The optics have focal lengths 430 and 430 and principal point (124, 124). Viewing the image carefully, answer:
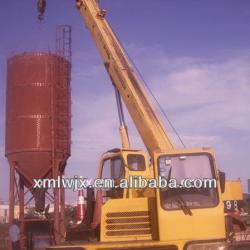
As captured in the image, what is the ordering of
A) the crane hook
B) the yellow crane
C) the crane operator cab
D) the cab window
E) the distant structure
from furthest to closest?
the distant structure < the crane hook < the cab window < the crane operator cab < the yellow crane

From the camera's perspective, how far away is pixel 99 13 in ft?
40.0

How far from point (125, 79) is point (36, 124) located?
7112 mm

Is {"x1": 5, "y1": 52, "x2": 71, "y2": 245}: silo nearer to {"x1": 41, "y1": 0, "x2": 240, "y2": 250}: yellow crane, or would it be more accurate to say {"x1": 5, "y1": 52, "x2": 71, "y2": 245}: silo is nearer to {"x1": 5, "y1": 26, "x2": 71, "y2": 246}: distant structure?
{"x1": 5, "y1": 26, "x2": 71, "y2": 246}: distant structure

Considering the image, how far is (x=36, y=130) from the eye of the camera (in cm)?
1705

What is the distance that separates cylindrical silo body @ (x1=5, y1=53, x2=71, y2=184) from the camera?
17.0 m

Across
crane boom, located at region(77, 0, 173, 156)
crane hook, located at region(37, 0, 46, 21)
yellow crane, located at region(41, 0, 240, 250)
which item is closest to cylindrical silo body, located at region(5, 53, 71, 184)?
crane hook, located at region(37, 0, 46, 21)

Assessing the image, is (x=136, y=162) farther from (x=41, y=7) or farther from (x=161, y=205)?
(x=41, y=7)

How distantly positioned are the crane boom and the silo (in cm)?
544

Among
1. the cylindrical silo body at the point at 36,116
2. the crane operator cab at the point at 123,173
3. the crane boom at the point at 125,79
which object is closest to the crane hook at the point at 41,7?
the crane boom at the point at 125,79

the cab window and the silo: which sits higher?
the silo

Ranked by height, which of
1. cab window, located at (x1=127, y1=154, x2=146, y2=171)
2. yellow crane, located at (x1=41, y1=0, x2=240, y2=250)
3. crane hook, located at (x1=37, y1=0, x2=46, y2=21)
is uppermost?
crane hook, located at (x1=37, y1=0, x2=46, y2=21)

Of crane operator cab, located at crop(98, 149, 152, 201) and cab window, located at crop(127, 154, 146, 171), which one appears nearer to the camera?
crane operator cab, located at crop(98, 149, 152, 201)

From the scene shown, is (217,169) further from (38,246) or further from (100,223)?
(38,246)

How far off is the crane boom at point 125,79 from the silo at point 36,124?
5441mm
